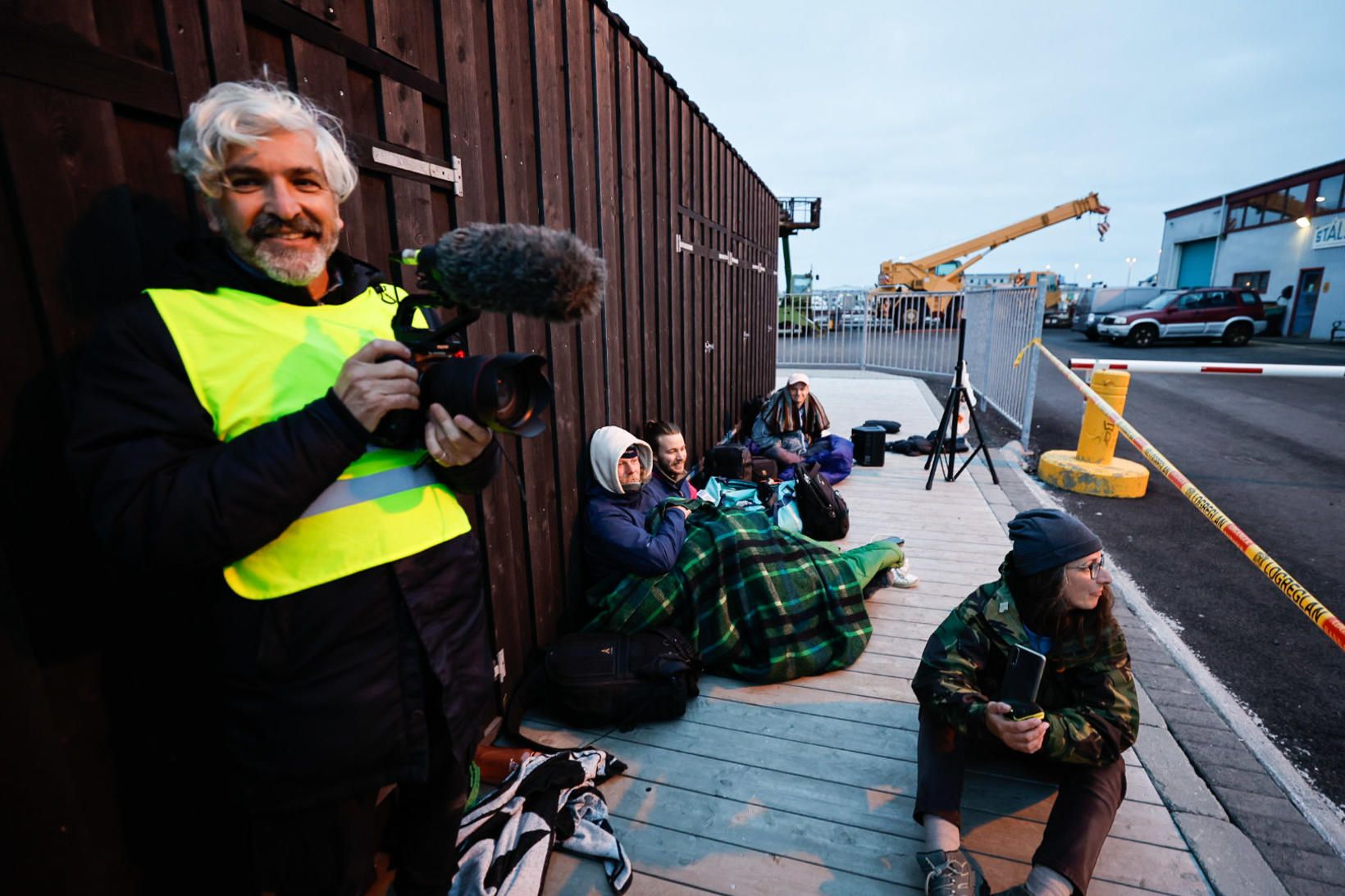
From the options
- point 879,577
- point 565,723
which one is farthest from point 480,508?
point 879,577

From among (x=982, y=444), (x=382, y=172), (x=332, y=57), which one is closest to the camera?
(x=332, y=57)

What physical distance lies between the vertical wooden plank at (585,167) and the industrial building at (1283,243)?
30285 mm

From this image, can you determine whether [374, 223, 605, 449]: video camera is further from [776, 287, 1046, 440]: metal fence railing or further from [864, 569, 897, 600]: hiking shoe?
[776, 287, 1046, 440]: metal fence railing

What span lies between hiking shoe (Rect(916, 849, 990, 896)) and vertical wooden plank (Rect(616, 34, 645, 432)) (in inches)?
113

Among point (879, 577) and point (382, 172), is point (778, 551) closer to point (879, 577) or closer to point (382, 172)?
point (879, 577)

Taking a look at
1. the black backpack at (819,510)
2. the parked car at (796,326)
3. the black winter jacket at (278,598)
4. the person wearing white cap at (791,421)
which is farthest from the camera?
the parked car at (796,326)

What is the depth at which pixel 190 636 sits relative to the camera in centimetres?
147

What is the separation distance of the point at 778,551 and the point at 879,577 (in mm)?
1099

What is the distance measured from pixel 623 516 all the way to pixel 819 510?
199cm

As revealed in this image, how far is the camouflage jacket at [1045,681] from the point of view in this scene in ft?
6.53

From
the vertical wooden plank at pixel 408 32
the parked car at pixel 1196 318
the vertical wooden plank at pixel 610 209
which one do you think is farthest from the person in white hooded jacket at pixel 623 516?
the parked car at pixel 1196 318

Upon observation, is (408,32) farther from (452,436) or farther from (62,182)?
(452,436)

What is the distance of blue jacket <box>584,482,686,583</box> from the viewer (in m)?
3.16

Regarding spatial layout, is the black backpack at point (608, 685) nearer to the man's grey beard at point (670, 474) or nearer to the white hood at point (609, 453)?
the white hood at point (609, 453)
